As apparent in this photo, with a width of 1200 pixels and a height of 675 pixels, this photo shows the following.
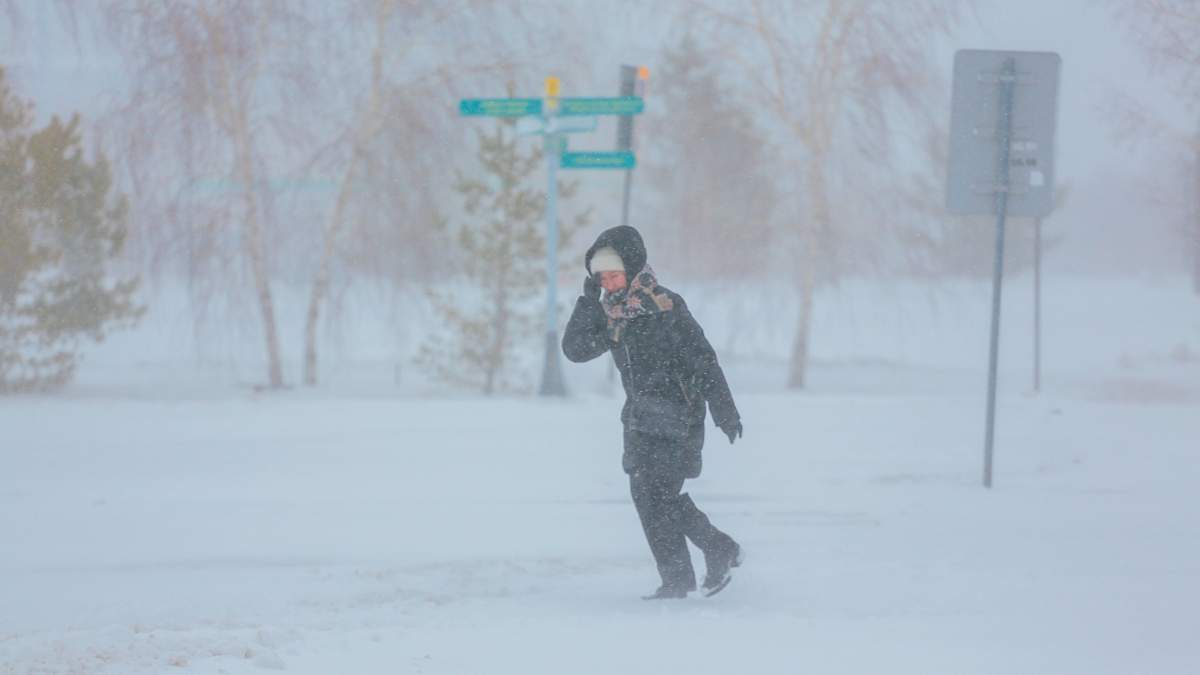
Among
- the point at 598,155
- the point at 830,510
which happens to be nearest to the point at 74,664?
the point at 830,510

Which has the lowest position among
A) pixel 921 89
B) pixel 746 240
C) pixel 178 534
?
pixel 178 534

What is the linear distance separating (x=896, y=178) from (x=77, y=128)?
1199 centimetres

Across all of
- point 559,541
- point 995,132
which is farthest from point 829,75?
point 559,541

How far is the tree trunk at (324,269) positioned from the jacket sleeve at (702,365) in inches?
508

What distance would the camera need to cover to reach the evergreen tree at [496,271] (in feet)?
57.2

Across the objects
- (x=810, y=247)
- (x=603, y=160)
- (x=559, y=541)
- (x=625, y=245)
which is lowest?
(x=559, y=541)

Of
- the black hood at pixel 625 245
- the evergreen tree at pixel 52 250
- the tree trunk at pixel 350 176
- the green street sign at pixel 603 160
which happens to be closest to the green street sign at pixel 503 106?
the green street sign at pixel 603 160

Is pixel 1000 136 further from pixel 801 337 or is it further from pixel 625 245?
pixel 801 337

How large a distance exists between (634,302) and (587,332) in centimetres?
24

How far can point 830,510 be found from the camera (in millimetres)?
7766

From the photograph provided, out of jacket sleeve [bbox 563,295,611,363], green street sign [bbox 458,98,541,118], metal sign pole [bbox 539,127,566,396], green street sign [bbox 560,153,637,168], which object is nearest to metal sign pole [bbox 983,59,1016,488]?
jacket sleeve [bbox 563,295,611,363]

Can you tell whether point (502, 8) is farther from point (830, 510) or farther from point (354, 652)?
point (354, 652)

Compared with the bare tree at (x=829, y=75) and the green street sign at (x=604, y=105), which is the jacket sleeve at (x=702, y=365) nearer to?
the green street sign at (x=604, y=105)

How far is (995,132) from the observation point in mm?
8133
